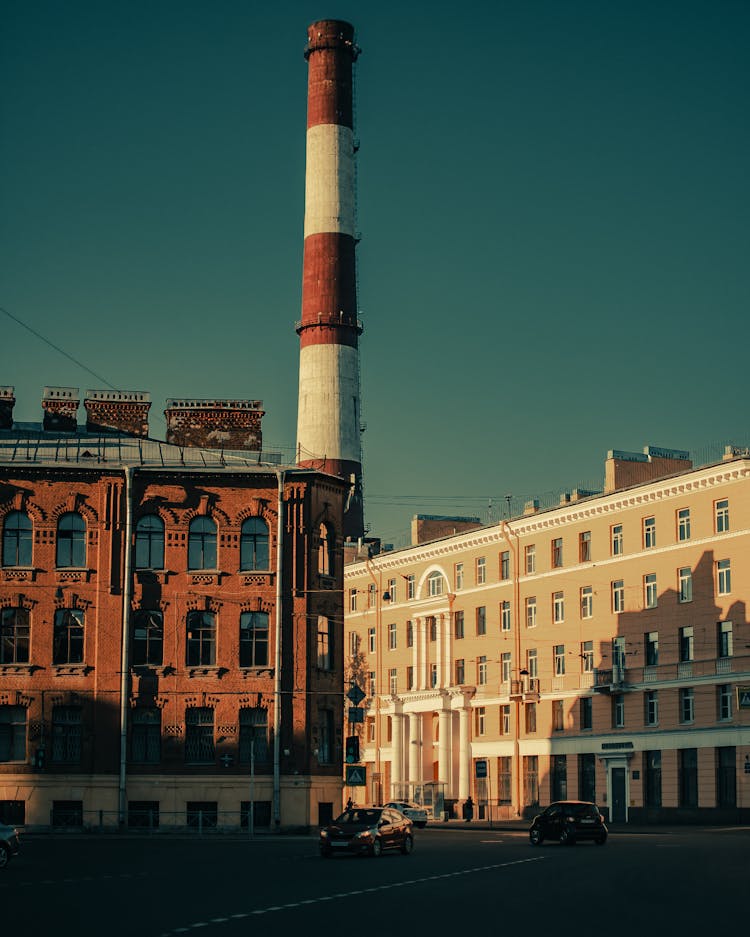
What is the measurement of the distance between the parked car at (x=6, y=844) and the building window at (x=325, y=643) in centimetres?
2914

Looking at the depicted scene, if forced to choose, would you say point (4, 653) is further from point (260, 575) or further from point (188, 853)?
point (188, 853)

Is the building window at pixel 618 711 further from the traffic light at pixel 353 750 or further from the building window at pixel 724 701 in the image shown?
the traffic light at pixel 353 750

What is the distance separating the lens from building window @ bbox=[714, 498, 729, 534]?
7769 centimetres

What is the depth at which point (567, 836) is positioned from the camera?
5062 cm

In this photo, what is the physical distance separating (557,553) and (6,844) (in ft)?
186

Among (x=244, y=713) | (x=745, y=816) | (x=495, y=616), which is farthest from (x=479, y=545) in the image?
(x=244, y=713)

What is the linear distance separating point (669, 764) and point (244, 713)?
25527 mm

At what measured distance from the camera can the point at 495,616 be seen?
313 feet

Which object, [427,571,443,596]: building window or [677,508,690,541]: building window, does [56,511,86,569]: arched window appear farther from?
[427,571,443,596]: building window

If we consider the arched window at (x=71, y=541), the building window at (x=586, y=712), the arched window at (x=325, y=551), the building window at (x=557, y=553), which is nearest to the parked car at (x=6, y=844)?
the arched window at (x=71, y=541)

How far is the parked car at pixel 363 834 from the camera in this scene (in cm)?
4331

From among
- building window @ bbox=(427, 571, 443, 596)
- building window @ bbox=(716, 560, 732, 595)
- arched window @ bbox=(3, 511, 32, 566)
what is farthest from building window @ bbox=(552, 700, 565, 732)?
arched window @ bbox=(3, 511, 32, 566)

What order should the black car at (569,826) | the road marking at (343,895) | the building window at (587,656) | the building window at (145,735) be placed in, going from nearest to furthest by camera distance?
the road marking at (343,895) → the black car at (569,826) → the building window at (145,735) → the building window at (587,656)

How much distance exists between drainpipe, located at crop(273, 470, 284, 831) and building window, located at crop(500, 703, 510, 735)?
31.7 metres
